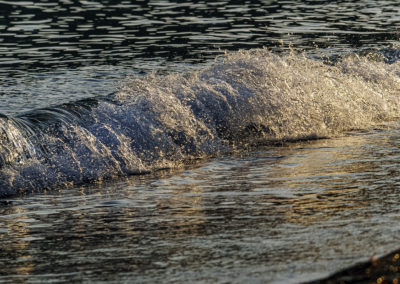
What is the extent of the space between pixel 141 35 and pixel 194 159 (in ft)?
39.3

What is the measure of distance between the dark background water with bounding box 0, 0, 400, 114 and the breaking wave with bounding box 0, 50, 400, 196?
8.59ft

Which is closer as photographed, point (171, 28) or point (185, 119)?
point (185, 119)

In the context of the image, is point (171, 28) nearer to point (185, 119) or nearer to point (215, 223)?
point (185, 119)

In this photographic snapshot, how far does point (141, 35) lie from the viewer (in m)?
22.5

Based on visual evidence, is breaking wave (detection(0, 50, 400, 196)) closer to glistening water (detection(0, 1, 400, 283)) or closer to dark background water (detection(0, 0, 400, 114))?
glistening water (detection(0, 1, 400, 283))

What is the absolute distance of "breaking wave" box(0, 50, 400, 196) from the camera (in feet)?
34.2

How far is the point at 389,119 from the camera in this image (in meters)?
13.8

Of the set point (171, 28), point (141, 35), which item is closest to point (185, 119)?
point (141, 35)

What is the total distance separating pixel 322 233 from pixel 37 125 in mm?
6140

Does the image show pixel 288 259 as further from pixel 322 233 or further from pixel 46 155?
pixel 46 155

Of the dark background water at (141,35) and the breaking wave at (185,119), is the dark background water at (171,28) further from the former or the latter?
the breaking wave at (185,119)

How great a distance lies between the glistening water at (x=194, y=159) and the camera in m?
6.53

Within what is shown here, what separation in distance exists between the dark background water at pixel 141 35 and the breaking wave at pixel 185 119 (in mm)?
2619

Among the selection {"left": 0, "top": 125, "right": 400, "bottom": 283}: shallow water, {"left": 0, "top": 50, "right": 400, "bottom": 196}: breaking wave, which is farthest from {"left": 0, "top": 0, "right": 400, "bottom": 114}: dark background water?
{"left": 0, "top": 125, "right": 400, "bottom": 283}: shallow water
